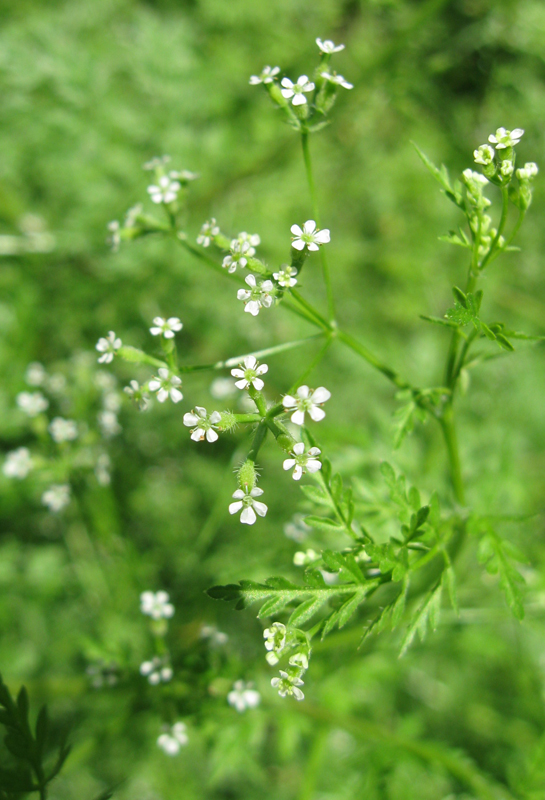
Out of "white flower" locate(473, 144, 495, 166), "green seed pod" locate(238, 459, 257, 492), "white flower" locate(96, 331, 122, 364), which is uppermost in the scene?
"white flower" locate(473, 144, 495, 166)

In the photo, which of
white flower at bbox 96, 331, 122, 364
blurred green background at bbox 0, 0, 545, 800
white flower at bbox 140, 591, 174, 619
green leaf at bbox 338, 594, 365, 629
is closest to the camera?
green leaf at bbox 338, 594, 365, 629

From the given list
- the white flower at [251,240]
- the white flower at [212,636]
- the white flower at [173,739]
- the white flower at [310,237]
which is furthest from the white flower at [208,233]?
the white flower at [173,739]

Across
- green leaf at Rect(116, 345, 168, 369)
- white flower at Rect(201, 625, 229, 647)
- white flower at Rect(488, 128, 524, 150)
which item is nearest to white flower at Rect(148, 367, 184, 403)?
green leaf at Rect(116, 345, 168, 369)

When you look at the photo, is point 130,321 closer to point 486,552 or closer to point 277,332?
point 277,332

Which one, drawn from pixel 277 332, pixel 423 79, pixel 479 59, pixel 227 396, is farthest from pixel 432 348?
pixel 479 59

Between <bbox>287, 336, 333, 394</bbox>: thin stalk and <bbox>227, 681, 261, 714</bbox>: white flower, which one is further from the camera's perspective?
<bbox>227, 681, 261, 714</bbox>: white flower

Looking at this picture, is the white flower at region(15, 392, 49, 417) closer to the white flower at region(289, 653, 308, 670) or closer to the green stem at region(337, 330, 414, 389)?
the green stem at region(337, 330, 414, 389)

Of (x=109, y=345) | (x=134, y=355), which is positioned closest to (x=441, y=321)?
(x=134, y=355)
